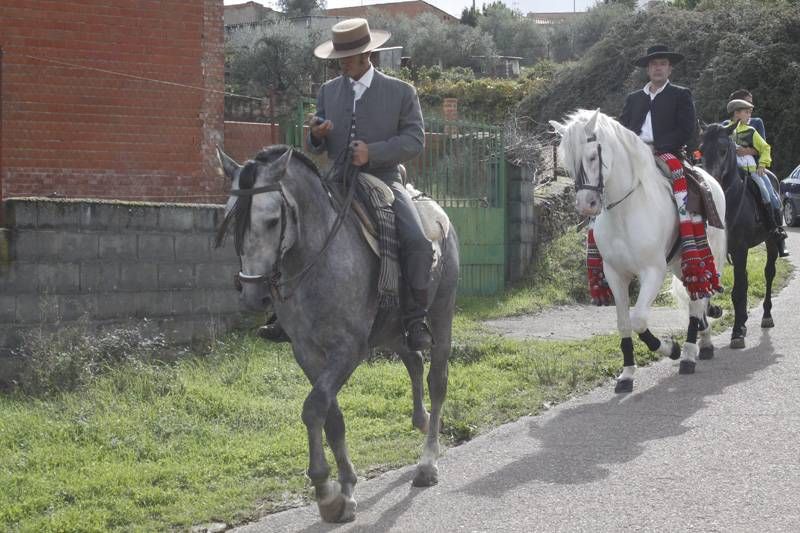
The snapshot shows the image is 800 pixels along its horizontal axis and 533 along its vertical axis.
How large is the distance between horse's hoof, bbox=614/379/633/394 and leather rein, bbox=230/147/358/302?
161 inches

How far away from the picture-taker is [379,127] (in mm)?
6918

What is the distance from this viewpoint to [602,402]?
9.38m

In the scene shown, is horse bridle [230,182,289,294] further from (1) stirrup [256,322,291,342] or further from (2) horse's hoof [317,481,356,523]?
(2) horse's hoof [317,481,356,523]

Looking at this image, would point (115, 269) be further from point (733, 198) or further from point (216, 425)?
point (733, 198)

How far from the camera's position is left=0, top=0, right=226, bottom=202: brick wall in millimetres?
12797

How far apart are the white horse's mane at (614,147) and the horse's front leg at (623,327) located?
806 mm

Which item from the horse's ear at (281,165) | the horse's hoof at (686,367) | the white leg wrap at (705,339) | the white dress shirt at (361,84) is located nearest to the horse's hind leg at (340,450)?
the horse's ear at (281,165)

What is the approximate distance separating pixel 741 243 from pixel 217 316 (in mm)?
5865

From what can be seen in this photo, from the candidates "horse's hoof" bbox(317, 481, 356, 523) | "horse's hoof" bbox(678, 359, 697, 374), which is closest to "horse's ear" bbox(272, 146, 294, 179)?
"horse's hoof" bbox(317, 481, 356, 523)

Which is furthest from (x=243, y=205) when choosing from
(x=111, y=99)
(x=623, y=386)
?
(x=111, y=99)

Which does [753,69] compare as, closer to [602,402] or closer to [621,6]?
[602,402]

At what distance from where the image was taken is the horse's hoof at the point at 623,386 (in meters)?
9.72

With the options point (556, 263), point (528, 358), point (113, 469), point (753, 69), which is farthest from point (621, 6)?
point (113, 469)

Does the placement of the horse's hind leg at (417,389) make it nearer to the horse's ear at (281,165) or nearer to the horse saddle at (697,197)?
the horse's ear at (281,165)
